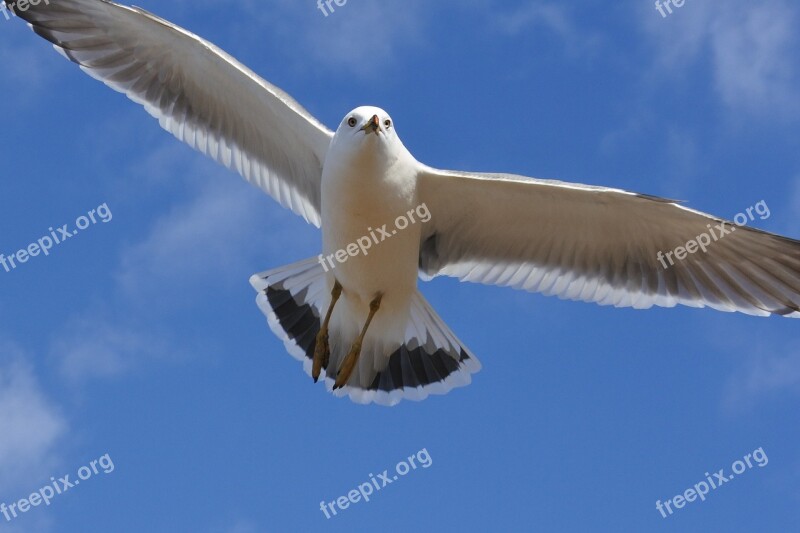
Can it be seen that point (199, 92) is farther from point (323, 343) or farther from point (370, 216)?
point (323, 343)

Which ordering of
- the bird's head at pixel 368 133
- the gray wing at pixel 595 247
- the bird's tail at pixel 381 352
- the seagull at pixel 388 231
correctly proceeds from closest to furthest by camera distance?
1. the bird's head at pixel 368 133
2. the seagull at pixel 388 231
3. the gray wing at pixel 595 247
4. the bird's tail at pixel 381 352


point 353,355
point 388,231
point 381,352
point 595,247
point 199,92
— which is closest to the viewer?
point 388,231

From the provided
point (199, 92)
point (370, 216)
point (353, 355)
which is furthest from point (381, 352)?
point (199, 92)

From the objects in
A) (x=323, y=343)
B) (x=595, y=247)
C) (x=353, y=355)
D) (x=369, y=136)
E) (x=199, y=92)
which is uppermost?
(x=199, y=92)

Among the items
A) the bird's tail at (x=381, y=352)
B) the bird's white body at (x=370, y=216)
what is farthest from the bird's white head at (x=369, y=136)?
the bird's tail at (x=381, y=352)

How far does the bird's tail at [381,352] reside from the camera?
8227mm

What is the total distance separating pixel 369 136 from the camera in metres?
7.08

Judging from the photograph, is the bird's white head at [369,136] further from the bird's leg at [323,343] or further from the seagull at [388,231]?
the bird's leg at [323,343]

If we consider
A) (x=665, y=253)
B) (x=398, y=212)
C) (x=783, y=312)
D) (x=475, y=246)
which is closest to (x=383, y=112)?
(x=398, y=212)

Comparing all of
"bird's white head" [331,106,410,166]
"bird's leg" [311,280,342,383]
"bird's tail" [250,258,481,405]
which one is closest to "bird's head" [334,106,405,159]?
"bird's white head" [331,106,410,166]

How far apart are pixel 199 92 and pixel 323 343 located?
1.95 m

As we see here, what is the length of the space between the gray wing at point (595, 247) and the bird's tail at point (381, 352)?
50cm

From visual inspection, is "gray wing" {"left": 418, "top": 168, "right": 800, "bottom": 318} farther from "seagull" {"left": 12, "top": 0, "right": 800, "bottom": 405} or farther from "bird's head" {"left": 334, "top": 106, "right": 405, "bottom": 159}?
"bird's head" {"left": 334, "top": 106, "right": 405, "bottom": 159}

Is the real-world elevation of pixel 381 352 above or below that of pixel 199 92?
below
